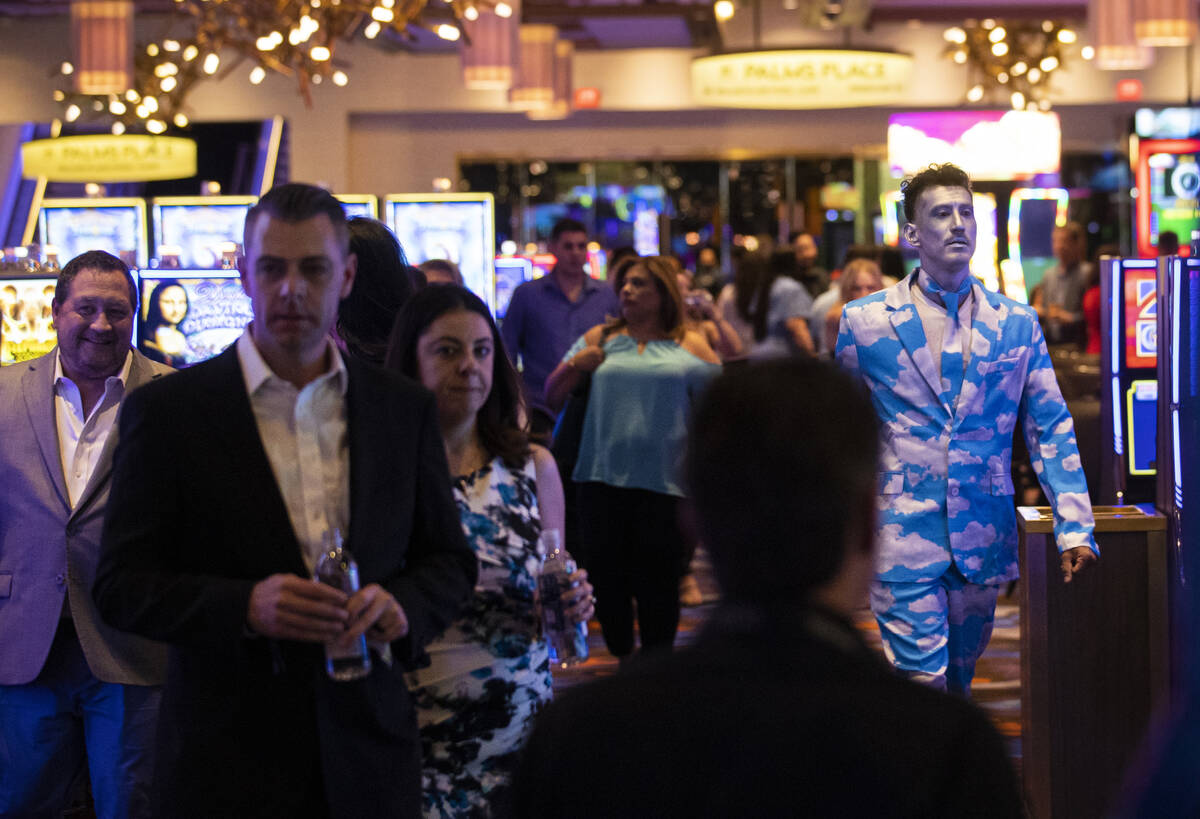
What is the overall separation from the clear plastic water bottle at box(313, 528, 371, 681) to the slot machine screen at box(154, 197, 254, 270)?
6.58m

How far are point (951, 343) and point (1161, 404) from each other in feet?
2.85

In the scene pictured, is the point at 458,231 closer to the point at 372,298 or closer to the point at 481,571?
the point at 372,298

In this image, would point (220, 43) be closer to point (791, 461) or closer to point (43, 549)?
point (43, 549)

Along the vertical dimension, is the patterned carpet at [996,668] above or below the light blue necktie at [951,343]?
below

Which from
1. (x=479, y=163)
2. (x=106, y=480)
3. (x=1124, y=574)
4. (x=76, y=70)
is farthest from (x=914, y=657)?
(x=479, y=163)

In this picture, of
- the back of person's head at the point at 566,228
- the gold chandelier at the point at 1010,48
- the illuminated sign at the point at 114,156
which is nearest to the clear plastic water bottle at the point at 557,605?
the back of person's head at the point at 566,228

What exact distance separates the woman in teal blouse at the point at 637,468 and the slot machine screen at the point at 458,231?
3.00 meters

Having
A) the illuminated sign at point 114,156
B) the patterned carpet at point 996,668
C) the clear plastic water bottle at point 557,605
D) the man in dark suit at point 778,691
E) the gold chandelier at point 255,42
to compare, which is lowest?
the patterned carpet at point 996,668

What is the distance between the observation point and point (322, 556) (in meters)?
1.85

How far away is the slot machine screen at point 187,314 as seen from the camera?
5.36 metres

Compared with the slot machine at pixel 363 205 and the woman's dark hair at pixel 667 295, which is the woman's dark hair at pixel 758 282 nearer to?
the slot machine at pixel 363 205

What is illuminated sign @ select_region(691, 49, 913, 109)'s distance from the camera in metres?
10.1

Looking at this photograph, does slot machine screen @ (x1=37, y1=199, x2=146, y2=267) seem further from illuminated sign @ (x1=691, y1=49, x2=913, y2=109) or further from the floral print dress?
the floral print dress

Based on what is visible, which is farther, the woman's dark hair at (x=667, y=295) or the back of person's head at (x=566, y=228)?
the back of person's head at (x=566, y=228)
